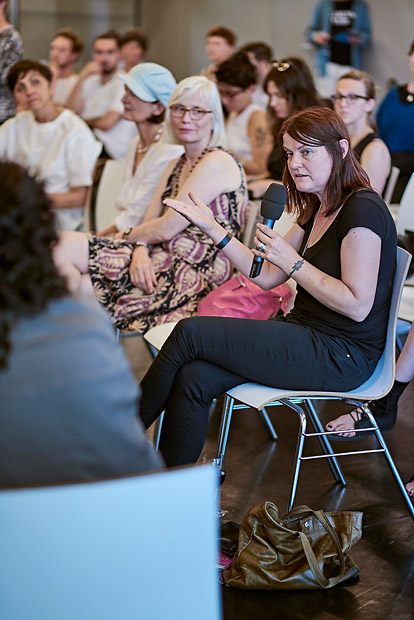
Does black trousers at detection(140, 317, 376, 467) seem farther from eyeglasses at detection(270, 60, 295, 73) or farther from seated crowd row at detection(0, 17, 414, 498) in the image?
eyeglasses at detection(270, 60, 295, 73)

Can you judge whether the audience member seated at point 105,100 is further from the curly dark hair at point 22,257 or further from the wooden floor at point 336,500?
the curly dark hair at point 22,257

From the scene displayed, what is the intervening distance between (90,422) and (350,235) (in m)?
1.22

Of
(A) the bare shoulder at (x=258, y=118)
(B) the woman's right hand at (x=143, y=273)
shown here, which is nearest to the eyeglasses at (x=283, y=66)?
(A) the bare shoulder at (x=258, y=118)

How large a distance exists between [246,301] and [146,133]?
1.39 meters

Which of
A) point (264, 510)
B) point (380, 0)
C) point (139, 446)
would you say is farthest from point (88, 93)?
point (139, 446)

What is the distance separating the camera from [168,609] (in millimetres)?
1131

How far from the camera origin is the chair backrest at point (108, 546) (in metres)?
1.06

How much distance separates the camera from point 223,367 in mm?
2305

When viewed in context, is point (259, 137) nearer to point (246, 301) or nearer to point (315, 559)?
point (246, 301)

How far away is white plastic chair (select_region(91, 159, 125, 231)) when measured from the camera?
4184mm

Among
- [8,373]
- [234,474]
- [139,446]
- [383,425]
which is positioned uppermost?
[8,373]

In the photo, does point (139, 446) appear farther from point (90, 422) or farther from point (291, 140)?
point (291, 140)

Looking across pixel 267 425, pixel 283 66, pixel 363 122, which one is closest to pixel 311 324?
pixel 267 425

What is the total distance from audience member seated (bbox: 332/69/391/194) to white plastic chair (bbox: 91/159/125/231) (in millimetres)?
1133
